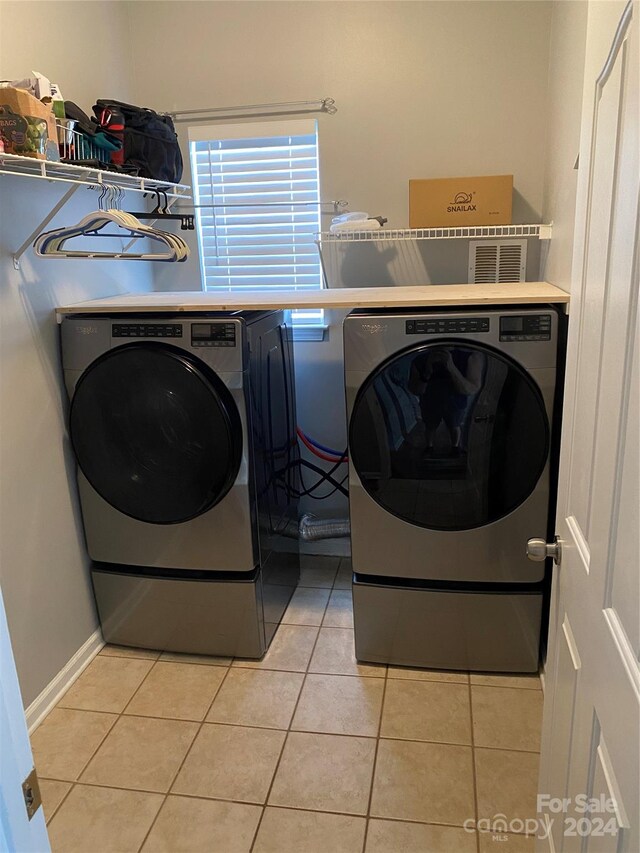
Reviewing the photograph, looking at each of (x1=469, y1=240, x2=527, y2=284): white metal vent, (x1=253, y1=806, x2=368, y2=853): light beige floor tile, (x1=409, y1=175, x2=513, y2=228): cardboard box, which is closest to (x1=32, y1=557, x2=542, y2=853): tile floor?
(x1=253, y1=806, x2=368, y2=853): light beige floor tile

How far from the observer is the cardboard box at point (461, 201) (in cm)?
238

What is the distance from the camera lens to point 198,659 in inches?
93.4

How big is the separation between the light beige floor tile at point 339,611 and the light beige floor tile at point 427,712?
0.38 metres

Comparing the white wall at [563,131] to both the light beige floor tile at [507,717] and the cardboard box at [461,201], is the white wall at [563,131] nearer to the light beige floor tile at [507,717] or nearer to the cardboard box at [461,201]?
the cardboard box at [461,201]

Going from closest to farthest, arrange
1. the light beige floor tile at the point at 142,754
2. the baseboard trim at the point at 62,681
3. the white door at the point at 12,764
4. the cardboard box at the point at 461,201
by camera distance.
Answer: the white door at the point at 12,764, the light beige floor tile at the point at 142,754, the baseboard trim at the point at 62,681, the cardboard box at the point at 461,201

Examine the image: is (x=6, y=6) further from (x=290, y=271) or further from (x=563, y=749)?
(x=563, y=749)

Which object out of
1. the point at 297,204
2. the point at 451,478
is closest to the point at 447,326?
the point at 451,478

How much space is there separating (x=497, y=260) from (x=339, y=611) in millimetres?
1537

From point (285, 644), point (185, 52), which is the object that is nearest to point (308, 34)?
point (185, 52)

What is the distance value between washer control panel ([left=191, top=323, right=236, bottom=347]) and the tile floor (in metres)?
1.14

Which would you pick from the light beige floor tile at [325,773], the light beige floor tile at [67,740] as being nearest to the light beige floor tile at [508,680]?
the light beige floor tile at [325,773]

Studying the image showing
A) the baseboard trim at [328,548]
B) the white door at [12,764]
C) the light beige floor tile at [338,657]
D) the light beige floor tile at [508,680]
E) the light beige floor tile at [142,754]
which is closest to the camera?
the white door at [12,764]

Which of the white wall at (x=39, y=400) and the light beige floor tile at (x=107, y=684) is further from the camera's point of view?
the light beige floor tile at (x=107, y=684)

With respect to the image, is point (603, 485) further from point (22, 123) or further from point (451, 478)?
point (22, 123)
